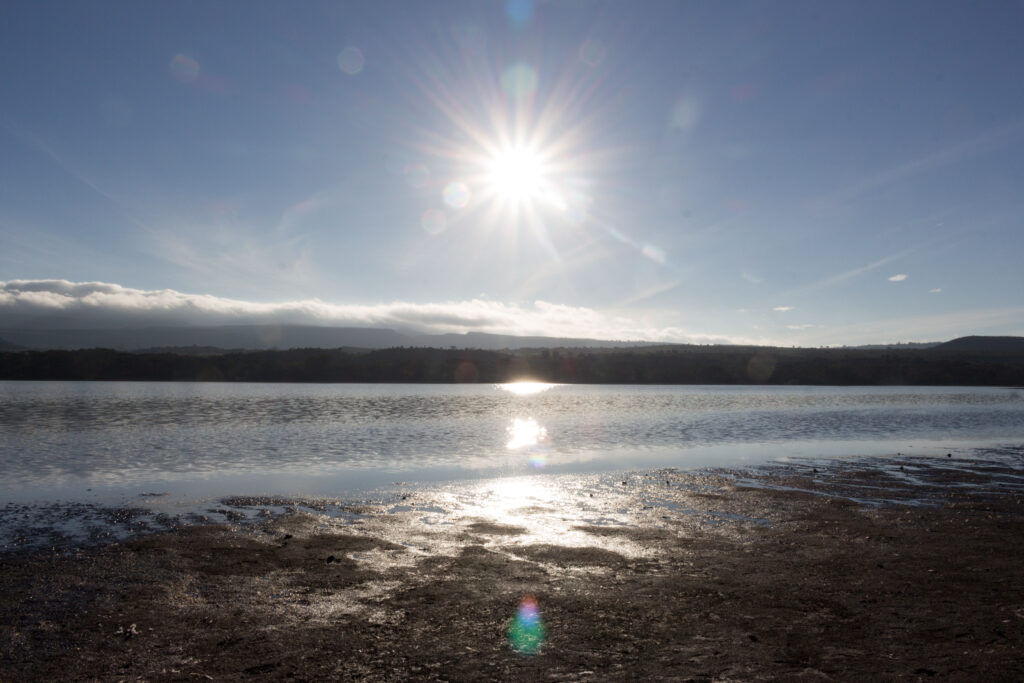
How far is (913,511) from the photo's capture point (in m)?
18.0

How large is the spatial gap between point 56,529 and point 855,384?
162963mm

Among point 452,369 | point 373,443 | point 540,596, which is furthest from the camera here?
point 452,369

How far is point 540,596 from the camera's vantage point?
34.9 feet

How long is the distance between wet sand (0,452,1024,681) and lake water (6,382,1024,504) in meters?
6.45

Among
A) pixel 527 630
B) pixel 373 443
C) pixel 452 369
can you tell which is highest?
pixel 452 369

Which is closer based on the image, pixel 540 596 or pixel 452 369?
pixel 540 596

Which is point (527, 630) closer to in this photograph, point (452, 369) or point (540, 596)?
point (540, 596)

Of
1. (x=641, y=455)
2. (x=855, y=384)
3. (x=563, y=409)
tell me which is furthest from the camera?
(x=855, y=384)

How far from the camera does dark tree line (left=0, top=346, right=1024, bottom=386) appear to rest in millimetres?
143625

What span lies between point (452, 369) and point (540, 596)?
150541 mm

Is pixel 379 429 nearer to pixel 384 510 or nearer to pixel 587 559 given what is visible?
pixel 384 510

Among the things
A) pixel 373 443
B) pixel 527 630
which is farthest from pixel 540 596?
pixel 373 443

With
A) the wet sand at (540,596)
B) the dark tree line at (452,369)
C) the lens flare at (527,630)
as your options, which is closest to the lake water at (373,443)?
the wet sand at (540,596)

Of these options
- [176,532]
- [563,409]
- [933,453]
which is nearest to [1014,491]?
[933,453]
